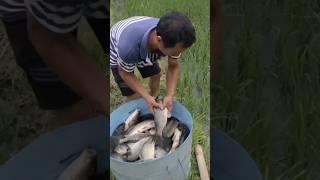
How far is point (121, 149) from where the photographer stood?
8.49 feet

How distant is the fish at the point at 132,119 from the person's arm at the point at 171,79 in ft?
0.36

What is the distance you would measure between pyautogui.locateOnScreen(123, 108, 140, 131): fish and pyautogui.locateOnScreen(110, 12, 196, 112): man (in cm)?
5

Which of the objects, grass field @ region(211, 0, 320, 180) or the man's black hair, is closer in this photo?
the man's black hair

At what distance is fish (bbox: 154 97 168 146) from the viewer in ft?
8.41

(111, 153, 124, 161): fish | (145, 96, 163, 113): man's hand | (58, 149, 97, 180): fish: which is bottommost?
(58, 149, 97, 180): fish

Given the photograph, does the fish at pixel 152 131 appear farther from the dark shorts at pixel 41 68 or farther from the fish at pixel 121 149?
the dark shorts at pixel 41 68

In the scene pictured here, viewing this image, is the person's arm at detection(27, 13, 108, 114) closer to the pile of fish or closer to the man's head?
the pile of fish

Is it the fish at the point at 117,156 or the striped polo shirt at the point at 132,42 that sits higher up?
the striped polo shirt at the point at 132,42

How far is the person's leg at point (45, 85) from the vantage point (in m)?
2.62

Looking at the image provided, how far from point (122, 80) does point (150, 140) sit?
237 mm

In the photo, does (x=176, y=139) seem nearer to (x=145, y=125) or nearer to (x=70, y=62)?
(x=145, y=125)

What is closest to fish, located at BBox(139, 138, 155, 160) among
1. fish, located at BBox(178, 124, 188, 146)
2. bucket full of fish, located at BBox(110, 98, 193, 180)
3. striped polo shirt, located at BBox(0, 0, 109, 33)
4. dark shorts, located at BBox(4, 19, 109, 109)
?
bucket full of fish, located at BBox(110, 98, 193, 180)

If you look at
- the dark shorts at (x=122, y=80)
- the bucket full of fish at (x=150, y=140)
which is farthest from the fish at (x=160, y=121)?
the dark shorts at (x=122, y=80)

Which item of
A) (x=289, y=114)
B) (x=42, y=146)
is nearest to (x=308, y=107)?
(x=289, y=114)
